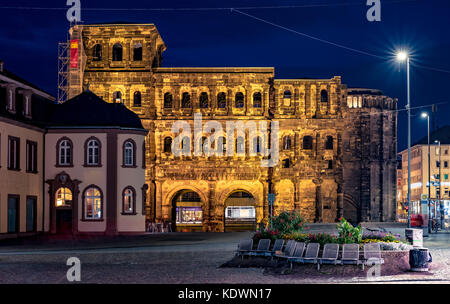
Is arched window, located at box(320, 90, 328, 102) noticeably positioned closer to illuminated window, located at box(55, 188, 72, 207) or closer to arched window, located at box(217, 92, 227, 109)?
arched window, located at box(217, 92, 227, 109)

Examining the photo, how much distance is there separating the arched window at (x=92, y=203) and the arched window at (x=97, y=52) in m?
20.2

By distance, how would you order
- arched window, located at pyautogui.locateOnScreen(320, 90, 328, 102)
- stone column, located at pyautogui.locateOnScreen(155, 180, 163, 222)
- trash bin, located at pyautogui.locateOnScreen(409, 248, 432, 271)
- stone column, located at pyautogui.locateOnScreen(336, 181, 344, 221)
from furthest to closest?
arched window, located at pyautogui.locateOnScreen(320, 90, 328, 102)
stone column, located at pyautogui.locateOnScreen(336, 181, 344, 221)
stone column, located at pyautogui.locateOnScreen(155, 180, 163, 222)
trash bin, located at pyautogui.locateOnScreen(409, 248, 432, 271)

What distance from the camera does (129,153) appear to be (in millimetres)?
50875

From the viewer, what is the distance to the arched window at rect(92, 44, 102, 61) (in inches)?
2606

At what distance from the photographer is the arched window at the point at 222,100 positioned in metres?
67.3

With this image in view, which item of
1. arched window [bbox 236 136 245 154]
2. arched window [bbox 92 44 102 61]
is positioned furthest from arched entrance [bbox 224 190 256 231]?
arched window [bbox 92 44 102 61]

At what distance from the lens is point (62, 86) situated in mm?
72125

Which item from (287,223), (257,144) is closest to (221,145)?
(257,144)

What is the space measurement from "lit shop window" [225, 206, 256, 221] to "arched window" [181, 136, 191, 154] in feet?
24.9

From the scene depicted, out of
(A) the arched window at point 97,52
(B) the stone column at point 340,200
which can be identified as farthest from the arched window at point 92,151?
(B) the stone column at point 340,200

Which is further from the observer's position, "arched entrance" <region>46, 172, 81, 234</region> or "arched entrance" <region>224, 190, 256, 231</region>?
"arched entrance" <region>224, 190, 256, 231</region>

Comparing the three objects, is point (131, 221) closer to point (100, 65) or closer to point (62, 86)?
point (100, 65)

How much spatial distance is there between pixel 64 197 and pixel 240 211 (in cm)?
2365

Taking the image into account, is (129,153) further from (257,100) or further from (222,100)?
(257,100)
